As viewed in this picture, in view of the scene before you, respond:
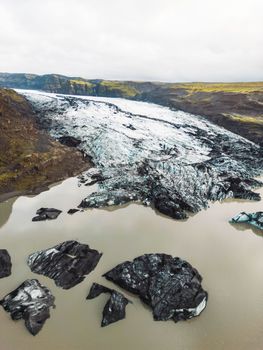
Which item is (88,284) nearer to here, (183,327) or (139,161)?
(183,327)

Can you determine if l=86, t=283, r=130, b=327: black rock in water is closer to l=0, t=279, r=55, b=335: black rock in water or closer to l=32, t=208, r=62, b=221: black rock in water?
l=0, t=279, r=55, b=335: black rock in water

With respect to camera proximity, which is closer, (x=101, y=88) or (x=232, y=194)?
(x=232, y=194)

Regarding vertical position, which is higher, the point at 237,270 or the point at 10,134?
the point at 10,134

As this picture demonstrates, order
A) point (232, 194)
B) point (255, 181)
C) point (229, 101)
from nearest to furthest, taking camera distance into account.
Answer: point (232, 194) → point (255, 181) → point (229, 101)

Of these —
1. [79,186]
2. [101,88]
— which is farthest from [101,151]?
[101,88]

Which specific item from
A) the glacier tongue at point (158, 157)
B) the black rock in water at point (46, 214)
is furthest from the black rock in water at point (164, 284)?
the black rock in water at point (46, 214)

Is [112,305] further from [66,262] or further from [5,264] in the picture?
[5,264]
